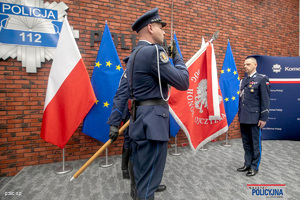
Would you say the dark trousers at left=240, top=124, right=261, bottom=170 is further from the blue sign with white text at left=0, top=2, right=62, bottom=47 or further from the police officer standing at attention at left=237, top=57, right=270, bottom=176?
the blue sign with white text at left=0, top=2, right=62, bottom=47

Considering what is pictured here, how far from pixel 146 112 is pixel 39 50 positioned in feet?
7.99

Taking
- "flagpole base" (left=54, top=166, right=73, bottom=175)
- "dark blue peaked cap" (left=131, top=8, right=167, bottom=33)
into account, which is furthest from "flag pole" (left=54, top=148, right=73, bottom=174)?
"dark blue peaked cap" (left=131, top=8, right=167, bottom=33)

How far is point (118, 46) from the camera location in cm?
305

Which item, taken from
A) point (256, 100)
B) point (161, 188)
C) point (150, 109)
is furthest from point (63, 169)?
point (256, 100)

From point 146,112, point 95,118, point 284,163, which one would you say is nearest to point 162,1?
point 95,118

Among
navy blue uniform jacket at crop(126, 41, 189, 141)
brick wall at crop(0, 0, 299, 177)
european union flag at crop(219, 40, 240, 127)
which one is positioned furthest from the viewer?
european union flag at crop(219, 40, 240, 127)

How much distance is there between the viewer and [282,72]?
3.73 metres

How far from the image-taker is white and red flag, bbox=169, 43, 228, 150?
212cm

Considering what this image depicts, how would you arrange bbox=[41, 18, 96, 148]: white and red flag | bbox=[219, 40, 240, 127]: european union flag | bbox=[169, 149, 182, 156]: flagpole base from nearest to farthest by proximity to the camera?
1. bbox=[41, 18, 96, 148]: white and red flag
2. bbox=[169, 149, 182, 156]: flagpole base
3. bbox=[219, 40, 240, 127]: european union flag

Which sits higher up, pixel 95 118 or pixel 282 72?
pixel 282 72

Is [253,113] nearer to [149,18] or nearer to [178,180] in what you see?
[178,180]

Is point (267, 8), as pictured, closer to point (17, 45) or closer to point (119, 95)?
point (119, 95)

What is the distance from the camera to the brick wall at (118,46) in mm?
2469

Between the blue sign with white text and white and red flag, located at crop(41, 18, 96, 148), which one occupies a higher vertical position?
the blue sign with white text
